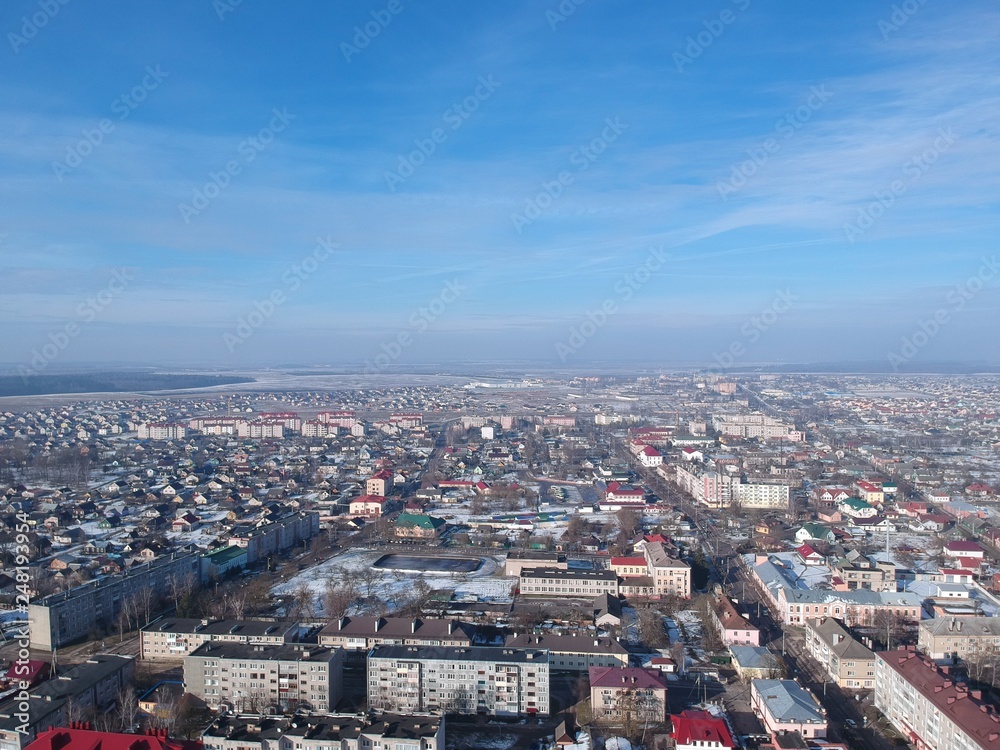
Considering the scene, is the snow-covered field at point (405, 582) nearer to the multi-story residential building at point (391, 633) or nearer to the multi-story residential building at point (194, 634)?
the multi-story residential building at point (391, 633)

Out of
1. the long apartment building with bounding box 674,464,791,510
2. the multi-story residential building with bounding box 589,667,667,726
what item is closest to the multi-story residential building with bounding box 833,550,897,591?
the multi-story residential building with bounding box 589,667,667,726

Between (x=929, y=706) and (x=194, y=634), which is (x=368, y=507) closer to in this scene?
(x=194, y=634)

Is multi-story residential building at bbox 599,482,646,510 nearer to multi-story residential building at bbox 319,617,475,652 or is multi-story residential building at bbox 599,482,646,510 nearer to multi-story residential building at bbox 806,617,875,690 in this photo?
multi-story residential building at bbox 806,617,875,690

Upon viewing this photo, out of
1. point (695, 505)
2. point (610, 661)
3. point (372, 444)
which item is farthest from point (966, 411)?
point (610, 661)

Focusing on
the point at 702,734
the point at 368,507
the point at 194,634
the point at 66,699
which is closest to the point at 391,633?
the point at 194,634

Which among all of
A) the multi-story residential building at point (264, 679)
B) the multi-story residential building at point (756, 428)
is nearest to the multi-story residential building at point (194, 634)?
the multi-story residential building at point (264, 679)

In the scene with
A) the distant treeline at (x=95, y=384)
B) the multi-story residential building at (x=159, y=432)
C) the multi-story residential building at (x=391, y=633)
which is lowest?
the multi-story residential building at (x=391, y=633)
